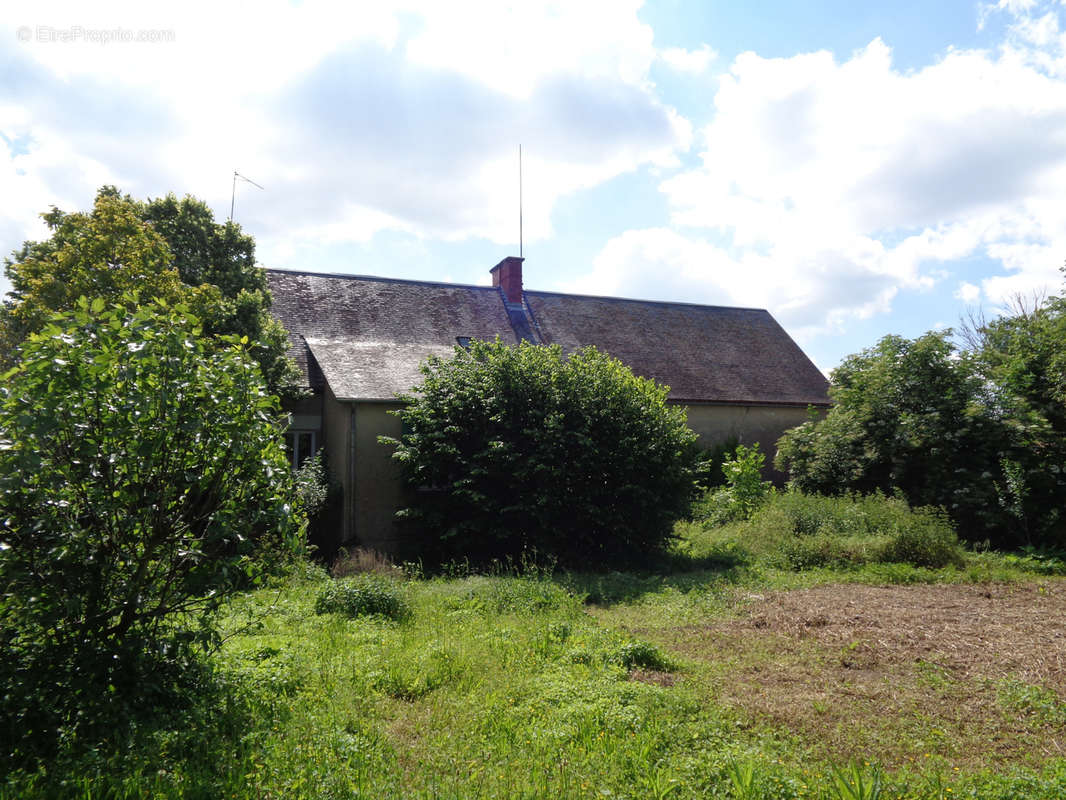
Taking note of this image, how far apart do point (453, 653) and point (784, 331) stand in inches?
927

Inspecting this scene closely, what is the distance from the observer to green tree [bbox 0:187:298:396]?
12648 mm

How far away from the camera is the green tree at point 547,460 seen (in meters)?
12.2

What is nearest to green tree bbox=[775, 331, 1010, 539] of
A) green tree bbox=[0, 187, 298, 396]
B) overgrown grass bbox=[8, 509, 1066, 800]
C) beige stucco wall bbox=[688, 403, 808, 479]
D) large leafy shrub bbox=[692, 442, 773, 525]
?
A: large leafy shrub bbox=[692, 442, 773, 525]

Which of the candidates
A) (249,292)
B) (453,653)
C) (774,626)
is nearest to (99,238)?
(249,292)

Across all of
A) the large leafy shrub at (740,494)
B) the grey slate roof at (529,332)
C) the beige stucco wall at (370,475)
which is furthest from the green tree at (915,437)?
the beige stucco wall at (370,475)

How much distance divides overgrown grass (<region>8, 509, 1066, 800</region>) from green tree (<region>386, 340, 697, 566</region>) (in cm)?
415

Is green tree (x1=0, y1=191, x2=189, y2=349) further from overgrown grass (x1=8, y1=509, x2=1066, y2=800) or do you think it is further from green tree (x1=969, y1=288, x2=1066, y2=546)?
green tree (x1=969, y1=288, x2=1066, y2=546)

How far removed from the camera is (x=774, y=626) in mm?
7488

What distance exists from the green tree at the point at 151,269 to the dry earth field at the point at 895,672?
8301mm

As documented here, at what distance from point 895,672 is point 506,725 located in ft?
12.2

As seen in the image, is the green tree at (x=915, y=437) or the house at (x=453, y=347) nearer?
the green tree at (x=915, y=437)

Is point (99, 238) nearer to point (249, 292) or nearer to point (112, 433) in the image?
point (249, 292)

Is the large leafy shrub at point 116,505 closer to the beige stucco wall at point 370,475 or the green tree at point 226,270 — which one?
the beige stucco wall at point 370,475

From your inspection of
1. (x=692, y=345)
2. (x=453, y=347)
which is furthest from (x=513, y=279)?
(x=453, y=347)
